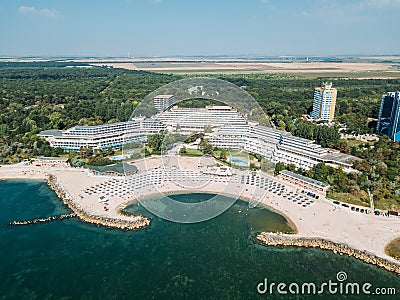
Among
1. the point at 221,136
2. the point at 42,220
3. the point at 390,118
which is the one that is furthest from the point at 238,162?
the point at 390,118

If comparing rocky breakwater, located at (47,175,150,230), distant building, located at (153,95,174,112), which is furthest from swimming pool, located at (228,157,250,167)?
rocky breakwater, located at (47,175,150,230)

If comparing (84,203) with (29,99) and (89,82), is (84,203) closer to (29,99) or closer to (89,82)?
(29,99)

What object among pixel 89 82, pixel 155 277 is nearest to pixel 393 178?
pixel 155 277

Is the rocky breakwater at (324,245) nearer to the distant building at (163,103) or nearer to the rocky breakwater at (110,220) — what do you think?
the rocky breakwater at (110,220)

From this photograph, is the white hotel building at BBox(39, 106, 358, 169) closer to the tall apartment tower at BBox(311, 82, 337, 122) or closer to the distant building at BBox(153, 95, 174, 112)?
the distant building at BBox(153, 95, 174, 112)

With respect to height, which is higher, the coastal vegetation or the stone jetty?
the coastal vegetation

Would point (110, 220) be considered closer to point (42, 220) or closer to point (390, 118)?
point (42, 220)
